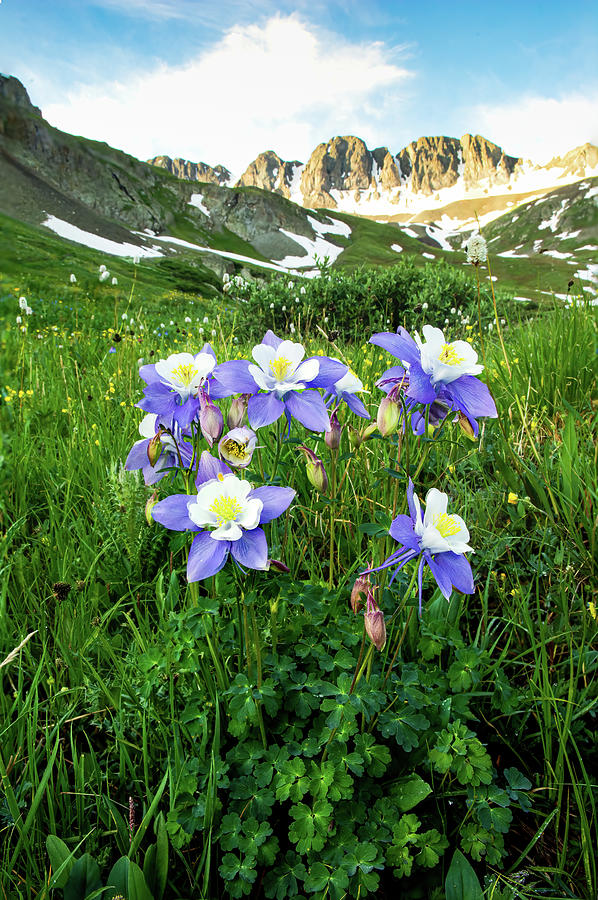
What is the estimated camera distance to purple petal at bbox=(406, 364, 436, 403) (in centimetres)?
120

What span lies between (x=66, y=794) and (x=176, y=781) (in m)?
0.34

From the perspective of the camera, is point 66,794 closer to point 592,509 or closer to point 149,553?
point 149,553

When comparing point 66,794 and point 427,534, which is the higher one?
point 427,534

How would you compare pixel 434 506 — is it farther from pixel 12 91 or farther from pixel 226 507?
pixel 12 91

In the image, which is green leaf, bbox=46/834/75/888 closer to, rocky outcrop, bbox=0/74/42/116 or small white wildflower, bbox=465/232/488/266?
small white wildflower, bbox=465/232/488/266

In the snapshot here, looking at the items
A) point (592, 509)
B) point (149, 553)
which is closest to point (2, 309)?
point (149, 553)

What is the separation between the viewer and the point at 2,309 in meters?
6.81

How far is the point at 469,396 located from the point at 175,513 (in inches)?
30.9

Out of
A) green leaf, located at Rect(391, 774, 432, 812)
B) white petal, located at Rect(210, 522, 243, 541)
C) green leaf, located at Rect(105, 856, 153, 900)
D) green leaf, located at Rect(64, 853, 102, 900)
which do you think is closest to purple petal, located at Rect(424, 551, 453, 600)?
white petal, located at Rect(210, 522, 243, 541)

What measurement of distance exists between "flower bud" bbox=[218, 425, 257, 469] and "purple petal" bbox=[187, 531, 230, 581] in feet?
0.66

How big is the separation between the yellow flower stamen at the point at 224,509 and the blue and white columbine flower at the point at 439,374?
489 mm

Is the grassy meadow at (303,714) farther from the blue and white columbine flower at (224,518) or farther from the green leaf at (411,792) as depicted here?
the blue and white columbine flower at (224,518)

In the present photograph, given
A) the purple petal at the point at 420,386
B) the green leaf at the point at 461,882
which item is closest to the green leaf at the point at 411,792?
the green leaf at the point at 461,882

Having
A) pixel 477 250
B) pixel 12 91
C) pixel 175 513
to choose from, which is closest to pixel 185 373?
pixel 175 513
